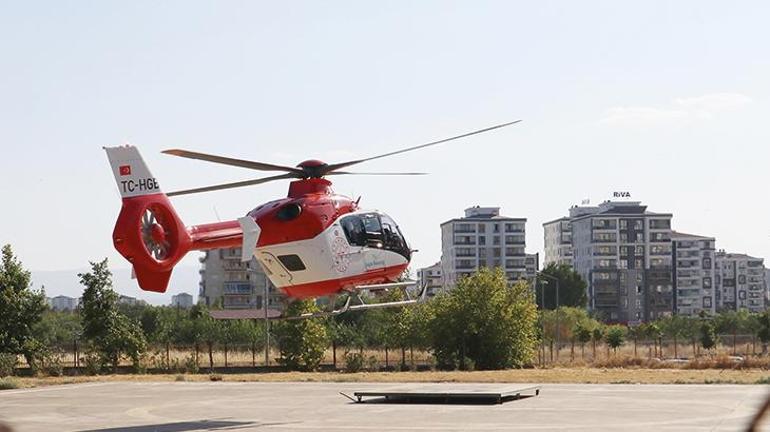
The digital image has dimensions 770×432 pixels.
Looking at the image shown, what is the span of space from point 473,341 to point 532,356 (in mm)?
3156

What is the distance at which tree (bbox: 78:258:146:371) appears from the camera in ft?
174

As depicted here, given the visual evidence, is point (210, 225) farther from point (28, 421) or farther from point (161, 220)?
point (28, 421)

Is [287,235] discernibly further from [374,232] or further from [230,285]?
[230,285]

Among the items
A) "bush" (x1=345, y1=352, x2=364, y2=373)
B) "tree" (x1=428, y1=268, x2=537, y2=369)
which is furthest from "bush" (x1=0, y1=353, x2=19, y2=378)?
"tree" (x1=428, y1=268, x2=537, y2=369)

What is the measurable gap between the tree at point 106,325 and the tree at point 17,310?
243 centimetres

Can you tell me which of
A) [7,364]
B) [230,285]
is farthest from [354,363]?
[230,285]

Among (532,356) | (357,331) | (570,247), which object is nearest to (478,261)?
(570,247)

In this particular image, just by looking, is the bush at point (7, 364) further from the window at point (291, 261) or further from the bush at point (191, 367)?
the window at point (291, 261)

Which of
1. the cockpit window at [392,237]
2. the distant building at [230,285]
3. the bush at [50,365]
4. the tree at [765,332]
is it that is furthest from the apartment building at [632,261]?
the cockpit window at [392,237]

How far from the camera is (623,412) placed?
30.3 meters

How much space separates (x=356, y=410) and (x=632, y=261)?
15363 cm

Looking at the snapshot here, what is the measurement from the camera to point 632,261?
7116 inches

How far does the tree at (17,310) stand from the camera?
53.7 metres

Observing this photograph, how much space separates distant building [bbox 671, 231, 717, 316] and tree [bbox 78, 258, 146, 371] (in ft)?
464
